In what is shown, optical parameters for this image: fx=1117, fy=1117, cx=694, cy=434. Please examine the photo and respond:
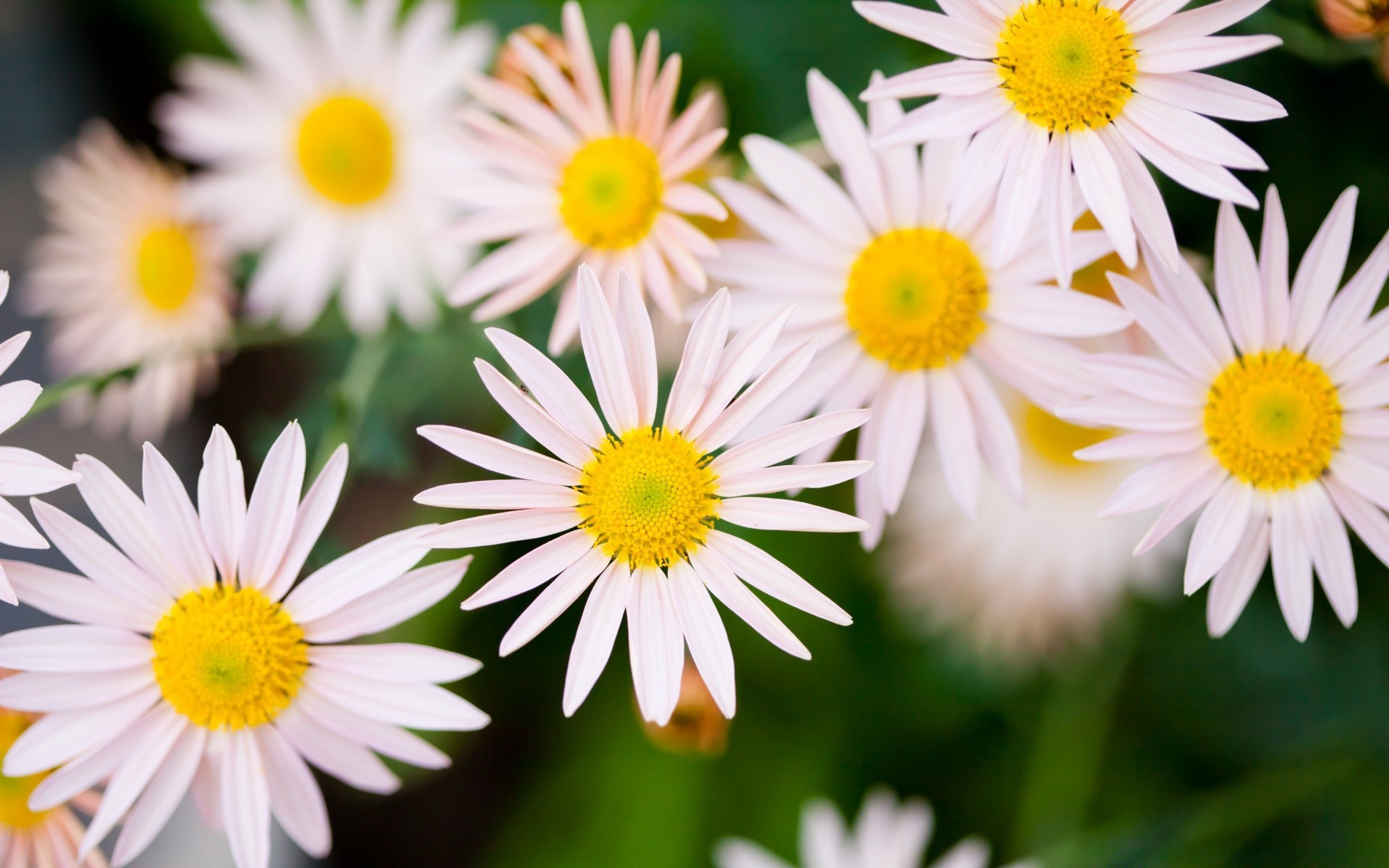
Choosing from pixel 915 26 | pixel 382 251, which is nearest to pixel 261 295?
pixel 382 251

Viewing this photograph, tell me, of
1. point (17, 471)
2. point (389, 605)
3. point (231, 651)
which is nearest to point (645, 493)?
point (389, 605)

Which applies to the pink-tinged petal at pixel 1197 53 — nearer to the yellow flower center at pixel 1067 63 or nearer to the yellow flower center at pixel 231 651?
the yellow flower center at pixel 1067 63

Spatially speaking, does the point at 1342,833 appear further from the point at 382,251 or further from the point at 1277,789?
the point at 382,251

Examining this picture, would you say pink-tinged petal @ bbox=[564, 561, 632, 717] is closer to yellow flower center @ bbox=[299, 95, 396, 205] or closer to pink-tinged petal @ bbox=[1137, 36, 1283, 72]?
pink-tinged petal @ bbox=[1137, 36, 1283, 72]

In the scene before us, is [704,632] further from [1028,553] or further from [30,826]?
[1028,553]

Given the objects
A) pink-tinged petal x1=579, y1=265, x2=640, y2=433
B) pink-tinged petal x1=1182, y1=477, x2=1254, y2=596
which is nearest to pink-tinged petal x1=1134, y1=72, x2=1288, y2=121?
pink-tinged petal x1=1182, y1=477, x2=1254, y2=596

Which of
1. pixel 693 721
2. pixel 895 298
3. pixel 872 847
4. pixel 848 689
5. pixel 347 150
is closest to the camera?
pixel 895 298

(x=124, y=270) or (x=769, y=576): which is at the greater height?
(x=124, y=270)
